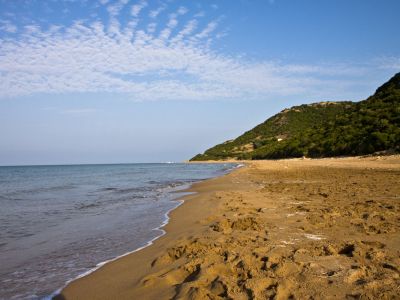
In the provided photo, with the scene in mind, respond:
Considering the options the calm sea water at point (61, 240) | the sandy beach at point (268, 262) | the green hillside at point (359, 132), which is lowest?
the calm sea water at point (61, 240)

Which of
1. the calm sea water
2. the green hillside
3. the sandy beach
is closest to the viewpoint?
the sandy beach

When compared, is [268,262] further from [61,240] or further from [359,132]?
[359,132]

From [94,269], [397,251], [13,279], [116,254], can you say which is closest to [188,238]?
[116,254]

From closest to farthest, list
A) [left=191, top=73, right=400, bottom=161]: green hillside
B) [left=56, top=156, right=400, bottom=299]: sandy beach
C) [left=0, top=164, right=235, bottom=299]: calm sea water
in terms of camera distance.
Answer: [left=56, top=156, right=400, bottom=299]: sandy beach < [left=0, top=164, right=235, bottom=299]: calm sea water < [left=191, top=73, right=400, bottom=161]: green hillside

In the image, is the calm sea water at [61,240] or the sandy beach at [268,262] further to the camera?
the calm sea water at [61,240]

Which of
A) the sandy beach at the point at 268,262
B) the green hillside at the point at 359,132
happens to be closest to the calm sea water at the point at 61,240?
the sandy beach at the point at 268,262

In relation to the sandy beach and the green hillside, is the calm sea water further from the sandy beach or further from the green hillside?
the green hillside

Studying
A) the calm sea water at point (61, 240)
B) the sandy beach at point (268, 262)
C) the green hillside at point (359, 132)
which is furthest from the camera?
the green hillside at point (359, 132)

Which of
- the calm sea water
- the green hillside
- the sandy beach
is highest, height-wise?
A: the green hillside

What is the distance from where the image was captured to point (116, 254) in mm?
5934

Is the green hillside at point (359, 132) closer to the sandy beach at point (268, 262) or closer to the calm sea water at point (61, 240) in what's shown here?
the sandy beach at point (268, 262)

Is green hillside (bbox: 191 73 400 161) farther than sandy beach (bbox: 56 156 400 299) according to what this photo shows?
Yes

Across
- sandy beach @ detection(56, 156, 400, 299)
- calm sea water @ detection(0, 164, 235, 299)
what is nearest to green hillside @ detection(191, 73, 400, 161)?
sandy beach @ detection(56, 156, 400, 299)

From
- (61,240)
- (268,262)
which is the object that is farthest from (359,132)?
(268,262)
